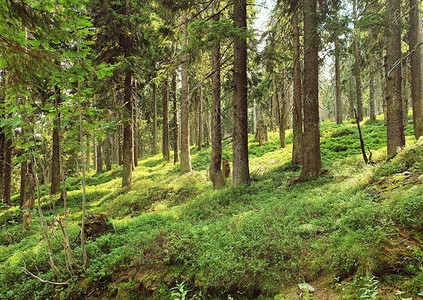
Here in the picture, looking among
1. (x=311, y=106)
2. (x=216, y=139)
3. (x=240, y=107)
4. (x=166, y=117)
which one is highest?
(x=166, y=117)

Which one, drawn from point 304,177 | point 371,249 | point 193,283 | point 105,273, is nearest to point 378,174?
point 304,177

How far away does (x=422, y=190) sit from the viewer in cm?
387

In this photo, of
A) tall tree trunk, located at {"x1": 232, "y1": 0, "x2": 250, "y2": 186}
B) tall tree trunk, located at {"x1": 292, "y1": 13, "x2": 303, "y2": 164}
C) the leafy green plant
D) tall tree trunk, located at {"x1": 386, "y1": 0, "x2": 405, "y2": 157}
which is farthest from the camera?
tall tree trunk, located at {"x1": 292, "y1": 13, "x2": 303, "y2": 164}

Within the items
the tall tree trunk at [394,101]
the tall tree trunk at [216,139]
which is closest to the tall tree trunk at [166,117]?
the tall tree trunk at [216,139]

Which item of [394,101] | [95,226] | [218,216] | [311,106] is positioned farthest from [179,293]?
[394,101]

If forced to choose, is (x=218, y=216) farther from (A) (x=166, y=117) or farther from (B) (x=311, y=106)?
(A) (x=166, y=117)

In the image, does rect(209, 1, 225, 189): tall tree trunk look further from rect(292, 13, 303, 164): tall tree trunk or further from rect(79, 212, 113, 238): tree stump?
rect(79, 212, 113, 238): tree stump

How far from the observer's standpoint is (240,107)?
327 inches

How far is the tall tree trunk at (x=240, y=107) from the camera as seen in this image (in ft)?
27.3

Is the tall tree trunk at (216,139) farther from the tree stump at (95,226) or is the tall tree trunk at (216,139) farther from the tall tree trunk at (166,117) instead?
the tall tree trunk at (166,117)

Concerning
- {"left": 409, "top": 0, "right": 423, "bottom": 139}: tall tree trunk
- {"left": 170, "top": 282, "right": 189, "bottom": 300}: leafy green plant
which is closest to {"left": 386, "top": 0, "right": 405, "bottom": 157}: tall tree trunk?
{"left": 409, "top": 0, "right": 423, "bottom": 139}: tall tree trunk

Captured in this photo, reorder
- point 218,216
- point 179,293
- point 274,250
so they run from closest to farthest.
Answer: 1. point 179,293
2. point 274,250
3. point 218,216

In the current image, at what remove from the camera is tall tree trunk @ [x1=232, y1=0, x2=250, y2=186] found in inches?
328

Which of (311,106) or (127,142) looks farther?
(127,142)
